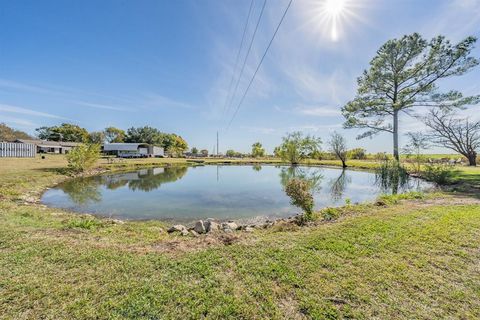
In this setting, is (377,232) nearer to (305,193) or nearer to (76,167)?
(305,193)

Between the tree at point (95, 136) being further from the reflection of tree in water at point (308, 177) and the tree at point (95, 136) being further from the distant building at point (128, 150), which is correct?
the reflection of tree in water at point (308, 177)

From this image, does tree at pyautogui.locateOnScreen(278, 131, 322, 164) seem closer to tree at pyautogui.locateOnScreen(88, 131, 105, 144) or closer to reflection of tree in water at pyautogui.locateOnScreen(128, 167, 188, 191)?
reflection of tree in water at pyautogui.locateOnScreen(128, 167, 188, 191)

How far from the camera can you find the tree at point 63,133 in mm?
63125

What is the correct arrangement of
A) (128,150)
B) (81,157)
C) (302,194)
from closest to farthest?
(302,194)
(81,157)
(128,150)

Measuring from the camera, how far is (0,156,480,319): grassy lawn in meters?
2.31

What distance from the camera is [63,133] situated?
209 ft

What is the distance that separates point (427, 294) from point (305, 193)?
142 inches

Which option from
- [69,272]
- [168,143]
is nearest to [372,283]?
[69,272]

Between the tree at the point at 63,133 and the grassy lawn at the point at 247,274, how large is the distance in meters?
76.5

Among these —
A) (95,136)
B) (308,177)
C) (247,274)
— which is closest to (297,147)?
(308,177)

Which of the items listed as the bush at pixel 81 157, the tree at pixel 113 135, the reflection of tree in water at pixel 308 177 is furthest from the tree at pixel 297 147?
the tree at pixel 113 135

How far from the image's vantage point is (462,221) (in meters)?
5.10

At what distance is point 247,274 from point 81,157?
21.7 m

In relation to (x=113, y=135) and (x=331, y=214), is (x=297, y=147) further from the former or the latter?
(x=113, y=135)
